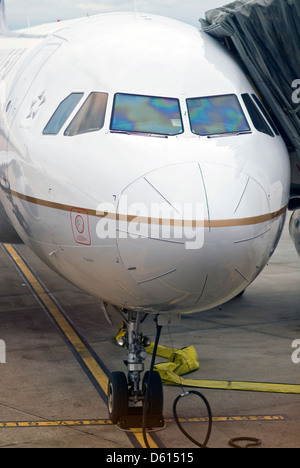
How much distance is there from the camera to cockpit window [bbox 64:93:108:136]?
398 inches

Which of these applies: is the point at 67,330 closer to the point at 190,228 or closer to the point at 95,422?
the point at 95,422

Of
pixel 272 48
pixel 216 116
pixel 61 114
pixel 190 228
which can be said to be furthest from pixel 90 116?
pixel 272 48

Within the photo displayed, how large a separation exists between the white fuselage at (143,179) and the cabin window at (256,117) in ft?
0.35

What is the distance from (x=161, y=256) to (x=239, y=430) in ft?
11.1

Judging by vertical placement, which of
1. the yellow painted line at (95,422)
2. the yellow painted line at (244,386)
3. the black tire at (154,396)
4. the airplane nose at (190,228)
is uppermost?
the airplane nose at (190,228)

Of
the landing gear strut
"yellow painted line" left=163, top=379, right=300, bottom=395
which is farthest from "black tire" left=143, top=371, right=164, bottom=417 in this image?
"yellow painted line" left=163, top=379, right=300, bottom=395

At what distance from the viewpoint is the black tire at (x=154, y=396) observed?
1116 centimetres

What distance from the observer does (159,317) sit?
35.0ft

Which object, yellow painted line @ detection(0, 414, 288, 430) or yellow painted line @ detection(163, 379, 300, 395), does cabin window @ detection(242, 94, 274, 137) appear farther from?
yellow painted line @ detection(163, 379, 300, 395)

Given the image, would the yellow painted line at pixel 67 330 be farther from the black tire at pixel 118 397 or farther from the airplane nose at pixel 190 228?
the airplane nose at pixel 190 228

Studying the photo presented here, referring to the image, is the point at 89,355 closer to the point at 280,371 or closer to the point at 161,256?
the point at 280,371

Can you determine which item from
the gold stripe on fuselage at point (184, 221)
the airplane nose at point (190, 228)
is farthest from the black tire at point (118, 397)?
the gold stripe on fuselage at point (184, 221)

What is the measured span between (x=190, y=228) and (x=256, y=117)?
7.89ft
